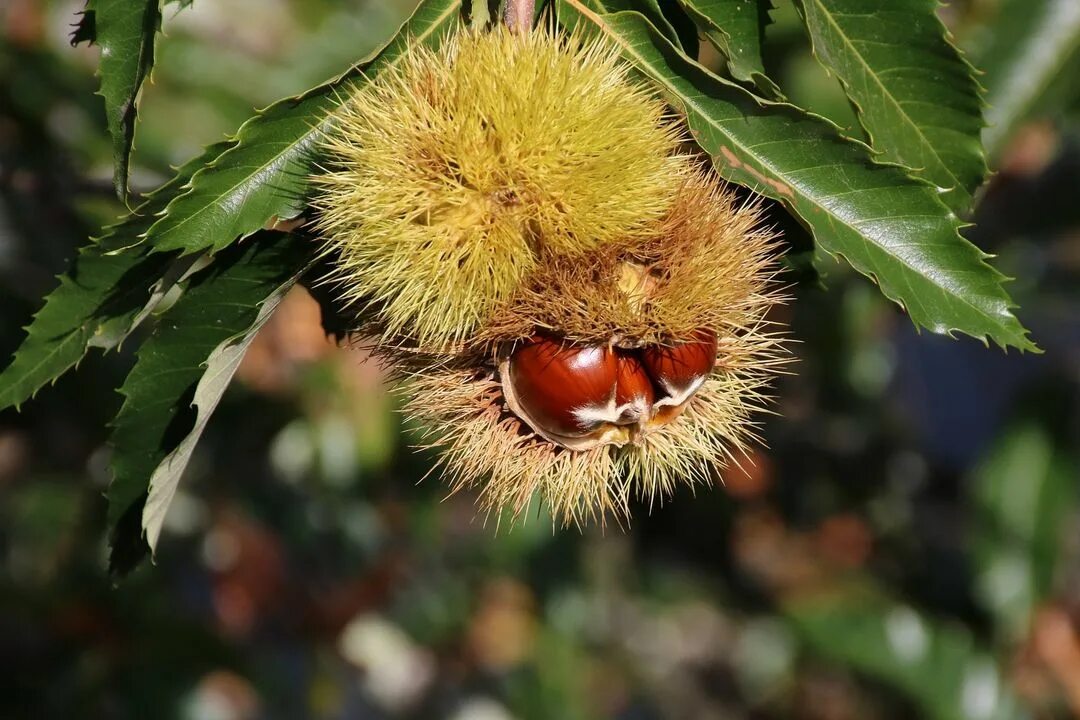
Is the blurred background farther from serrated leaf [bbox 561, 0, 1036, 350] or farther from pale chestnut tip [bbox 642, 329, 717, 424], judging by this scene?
pale chestnut tip [bbox 642, 329, 717, 424]

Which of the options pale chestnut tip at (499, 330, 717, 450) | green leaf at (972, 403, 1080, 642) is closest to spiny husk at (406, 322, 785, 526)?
pale chestnut tip at (499, 330, 717, 450)

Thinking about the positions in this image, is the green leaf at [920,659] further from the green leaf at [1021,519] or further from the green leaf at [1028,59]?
the green leaf at [1028,59]

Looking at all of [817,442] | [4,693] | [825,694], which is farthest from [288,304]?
[825,694]

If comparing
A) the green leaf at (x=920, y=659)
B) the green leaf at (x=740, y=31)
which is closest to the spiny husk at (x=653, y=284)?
the green leaf at (x=740, y=31)

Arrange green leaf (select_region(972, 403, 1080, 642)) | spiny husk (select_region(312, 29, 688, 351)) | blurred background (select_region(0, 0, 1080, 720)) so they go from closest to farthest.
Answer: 1. spiny husk (select_region(312, 29, 688, 351))
2. blurred background (select_region(0, 0, 1080, 720))
3. green leaf (select_region(972, 403, 1080, 642))

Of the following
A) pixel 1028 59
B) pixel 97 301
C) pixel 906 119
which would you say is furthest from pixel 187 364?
pixel 1028 59

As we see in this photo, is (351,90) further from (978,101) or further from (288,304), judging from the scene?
(288,304)
